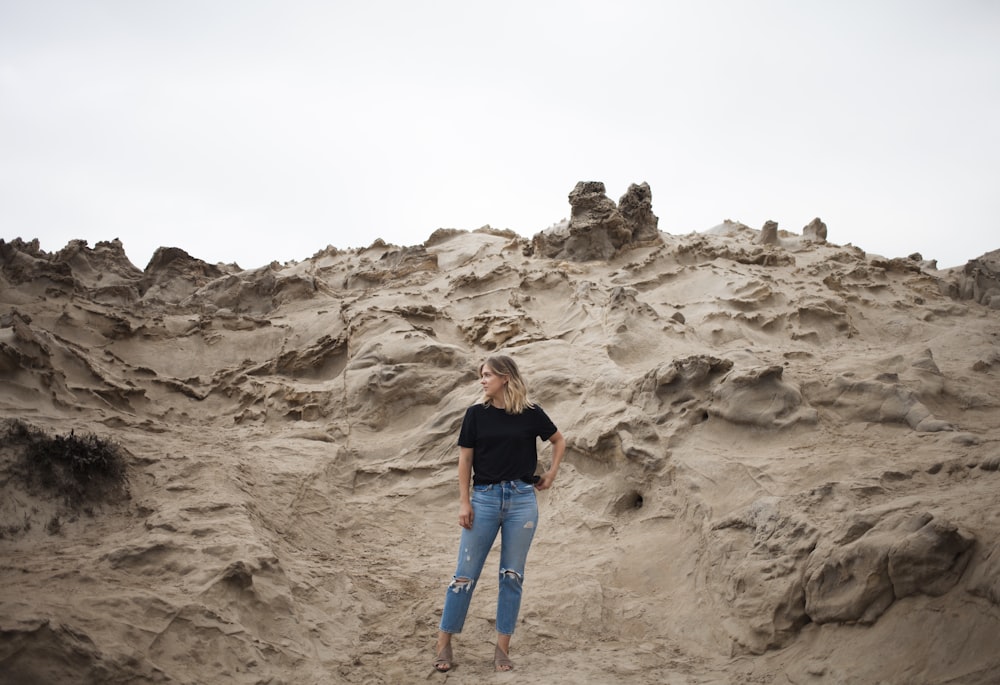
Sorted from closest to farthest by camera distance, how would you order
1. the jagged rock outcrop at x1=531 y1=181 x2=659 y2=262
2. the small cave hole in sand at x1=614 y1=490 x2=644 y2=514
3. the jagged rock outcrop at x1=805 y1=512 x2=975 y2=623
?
the jagged rock outcrop at x1=805 y1=512 x2=975 y2=623 → the small cave hole in sand at x1=614 y1=490 x2=644 y2=514 → the jagged rock outcrop at x1=531 y1=181 x2=659 y2=262

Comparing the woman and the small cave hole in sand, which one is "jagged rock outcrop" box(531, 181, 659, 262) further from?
the woman

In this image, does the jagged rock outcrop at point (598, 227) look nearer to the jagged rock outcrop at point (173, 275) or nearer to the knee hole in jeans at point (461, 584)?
the jagged rock outcrop at point (173, 275)

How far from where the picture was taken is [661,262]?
13.4m

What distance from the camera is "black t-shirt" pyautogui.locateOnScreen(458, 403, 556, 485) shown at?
4.36 m

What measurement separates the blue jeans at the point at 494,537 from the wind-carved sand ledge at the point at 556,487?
0.49 m

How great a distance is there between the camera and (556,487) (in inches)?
279

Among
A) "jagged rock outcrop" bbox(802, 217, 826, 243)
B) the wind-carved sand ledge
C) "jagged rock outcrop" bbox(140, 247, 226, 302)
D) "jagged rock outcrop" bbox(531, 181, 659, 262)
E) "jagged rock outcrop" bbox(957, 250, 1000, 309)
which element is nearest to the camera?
the wind-carved sand ledge

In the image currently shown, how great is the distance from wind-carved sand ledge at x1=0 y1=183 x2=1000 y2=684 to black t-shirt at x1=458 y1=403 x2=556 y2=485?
1.22 m

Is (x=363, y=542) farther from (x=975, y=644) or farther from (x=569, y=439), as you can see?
(x=975, y=644)

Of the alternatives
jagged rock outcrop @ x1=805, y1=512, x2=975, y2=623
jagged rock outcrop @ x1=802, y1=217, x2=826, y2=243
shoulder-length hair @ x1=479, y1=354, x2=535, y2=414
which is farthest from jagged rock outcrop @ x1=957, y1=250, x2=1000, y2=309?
shoulder-length hair @ x1=479, y1=354, x2=535, y2=414

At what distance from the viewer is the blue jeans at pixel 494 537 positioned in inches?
171

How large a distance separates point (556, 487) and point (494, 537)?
9.10 ft

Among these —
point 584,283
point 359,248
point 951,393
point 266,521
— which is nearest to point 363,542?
point 266,521

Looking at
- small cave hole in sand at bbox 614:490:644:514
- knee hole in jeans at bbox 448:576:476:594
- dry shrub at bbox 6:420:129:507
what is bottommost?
knee hole in jeans at bbox 448:576:476:594
